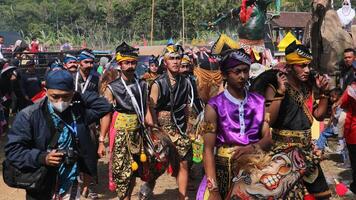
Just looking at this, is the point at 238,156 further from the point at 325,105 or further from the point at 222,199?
the point at 325,105

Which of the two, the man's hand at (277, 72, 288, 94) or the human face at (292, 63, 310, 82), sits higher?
the human face at (292, 63, 310, 82)

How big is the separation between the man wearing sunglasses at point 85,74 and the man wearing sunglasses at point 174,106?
114 cm

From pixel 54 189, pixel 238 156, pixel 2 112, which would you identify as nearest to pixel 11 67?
pixel 2 112

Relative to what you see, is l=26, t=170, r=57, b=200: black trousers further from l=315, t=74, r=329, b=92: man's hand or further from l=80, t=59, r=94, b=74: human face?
l=80, t=59, r=94, b=74: human face

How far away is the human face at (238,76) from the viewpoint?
13.0ft

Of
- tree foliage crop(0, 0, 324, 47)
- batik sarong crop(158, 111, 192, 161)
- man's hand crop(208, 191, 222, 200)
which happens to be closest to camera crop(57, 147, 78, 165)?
man's hand crop(208, 191, 222, 200)

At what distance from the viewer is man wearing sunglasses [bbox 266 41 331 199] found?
4.47m

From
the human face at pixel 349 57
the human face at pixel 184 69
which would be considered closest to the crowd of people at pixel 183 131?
the human face at pixel 184 69

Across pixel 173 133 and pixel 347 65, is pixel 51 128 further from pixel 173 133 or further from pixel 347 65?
pixel 347 65

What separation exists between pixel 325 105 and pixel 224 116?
1264 millimetres

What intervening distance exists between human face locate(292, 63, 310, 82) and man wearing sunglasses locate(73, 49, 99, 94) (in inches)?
128

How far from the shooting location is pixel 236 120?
398 cm

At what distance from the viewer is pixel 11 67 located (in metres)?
12.1

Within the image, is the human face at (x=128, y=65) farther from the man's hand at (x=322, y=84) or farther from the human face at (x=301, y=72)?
the man's hand at (x=322, y=84)
